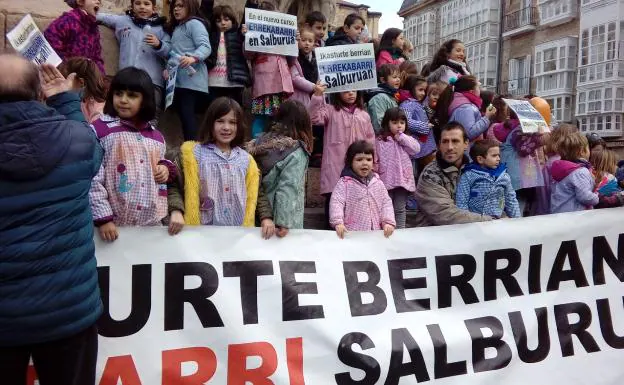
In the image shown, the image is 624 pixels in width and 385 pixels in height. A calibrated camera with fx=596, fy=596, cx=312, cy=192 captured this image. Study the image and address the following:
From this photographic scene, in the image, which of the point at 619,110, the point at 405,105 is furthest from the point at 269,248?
the point at 619,110

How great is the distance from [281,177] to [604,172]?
148 inches

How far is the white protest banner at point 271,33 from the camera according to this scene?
4867 mm

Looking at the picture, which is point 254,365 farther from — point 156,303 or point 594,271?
point 594,271

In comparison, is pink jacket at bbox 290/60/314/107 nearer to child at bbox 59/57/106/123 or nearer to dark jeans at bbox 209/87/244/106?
Result: dark jeans at bbox 209/87/244/106

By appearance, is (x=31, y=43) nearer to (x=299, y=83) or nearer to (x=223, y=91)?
(x=223, y=91)

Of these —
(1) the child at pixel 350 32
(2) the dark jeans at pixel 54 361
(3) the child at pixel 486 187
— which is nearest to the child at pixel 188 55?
(1) the child at pixel 350 32

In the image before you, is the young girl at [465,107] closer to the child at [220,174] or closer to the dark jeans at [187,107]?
the dark jeans at [187,107]

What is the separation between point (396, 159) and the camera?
15.8 ft

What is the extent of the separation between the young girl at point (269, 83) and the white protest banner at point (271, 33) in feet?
0.56

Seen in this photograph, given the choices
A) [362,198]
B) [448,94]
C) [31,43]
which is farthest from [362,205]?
[448,94]

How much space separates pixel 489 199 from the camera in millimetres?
3963

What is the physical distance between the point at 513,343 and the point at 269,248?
1461mm

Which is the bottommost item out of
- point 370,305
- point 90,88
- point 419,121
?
point 370,305

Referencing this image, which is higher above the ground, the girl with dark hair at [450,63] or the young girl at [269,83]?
the girl with dark hair at [450,63]
